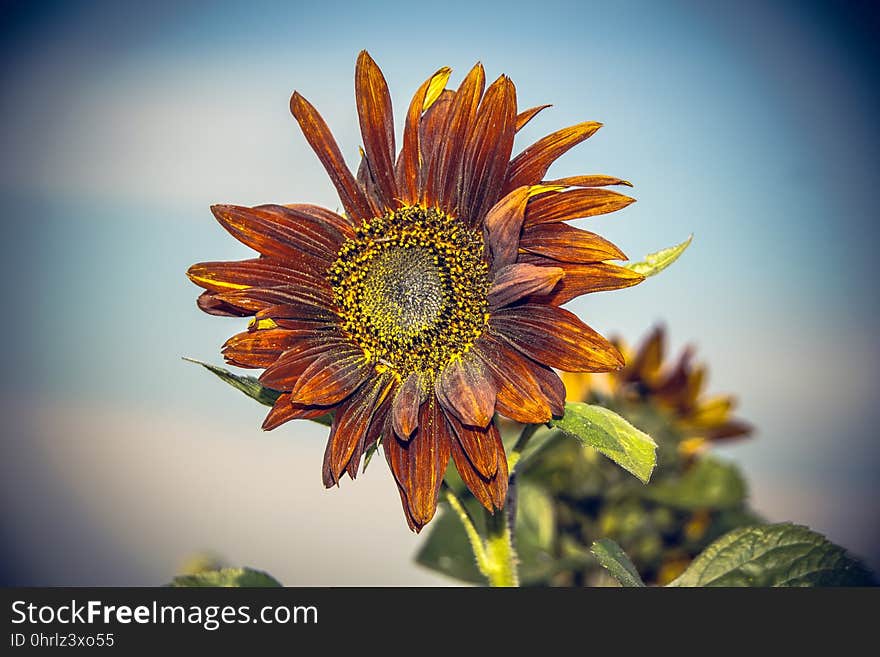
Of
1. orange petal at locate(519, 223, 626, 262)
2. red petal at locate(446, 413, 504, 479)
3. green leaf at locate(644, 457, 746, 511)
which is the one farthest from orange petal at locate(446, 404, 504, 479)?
green leaf at locate(644, 457, 746, 511)

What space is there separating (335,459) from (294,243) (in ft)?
0.90

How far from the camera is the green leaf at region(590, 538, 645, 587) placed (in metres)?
1.08

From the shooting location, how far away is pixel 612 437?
3.29 feet

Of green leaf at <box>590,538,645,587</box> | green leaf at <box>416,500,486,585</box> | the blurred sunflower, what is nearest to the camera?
green leaf at <box>590,538,645,587</box>

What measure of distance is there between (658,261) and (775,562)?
52cm

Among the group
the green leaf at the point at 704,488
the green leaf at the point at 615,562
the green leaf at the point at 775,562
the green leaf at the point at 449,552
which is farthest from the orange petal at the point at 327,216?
the green leaf at the point at 704,488

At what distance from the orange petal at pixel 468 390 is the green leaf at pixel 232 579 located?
471 mm

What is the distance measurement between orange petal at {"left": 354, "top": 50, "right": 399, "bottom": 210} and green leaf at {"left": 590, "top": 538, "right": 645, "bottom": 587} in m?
0.52

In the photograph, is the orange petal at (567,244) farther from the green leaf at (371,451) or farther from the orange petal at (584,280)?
the green leaf at (371,451)

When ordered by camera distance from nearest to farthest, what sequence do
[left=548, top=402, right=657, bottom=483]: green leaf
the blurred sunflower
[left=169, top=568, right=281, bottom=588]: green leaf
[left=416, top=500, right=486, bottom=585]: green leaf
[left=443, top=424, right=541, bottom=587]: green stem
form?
[left=548, top=402, right=657, bottom=483]: green leaf < [left=443, top=424, right=541, bottom=587]: green stem < [left=169, top=568, right=281, bottom=588]: green leaf < [left=416, top=500, right=486, bottom=585]: green leaf < the blurred sunflower

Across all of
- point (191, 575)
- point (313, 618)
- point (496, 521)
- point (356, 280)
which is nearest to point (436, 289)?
point (356, 280)

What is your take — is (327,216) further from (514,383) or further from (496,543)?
(496,543)

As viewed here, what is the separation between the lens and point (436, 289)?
3.77ft

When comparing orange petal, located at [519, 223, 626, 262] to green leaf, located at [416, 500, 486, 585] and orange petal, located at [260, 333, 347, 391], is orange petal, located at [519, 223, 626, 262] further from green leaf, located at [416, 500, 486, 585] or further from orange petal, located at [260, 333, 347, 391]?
green leaf, located at [416, 500, 486, 585]
